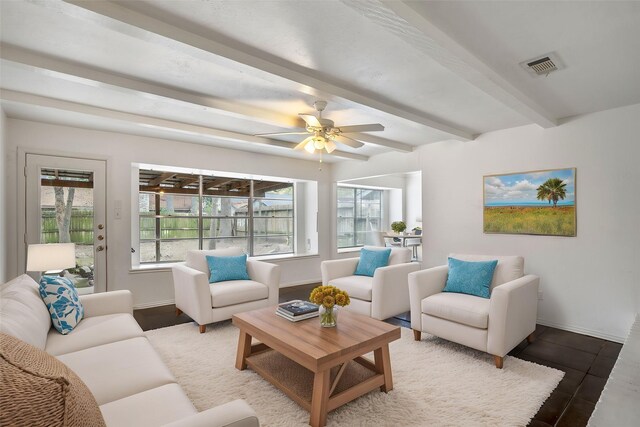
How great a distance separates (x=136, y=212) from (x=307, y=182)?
124 inches

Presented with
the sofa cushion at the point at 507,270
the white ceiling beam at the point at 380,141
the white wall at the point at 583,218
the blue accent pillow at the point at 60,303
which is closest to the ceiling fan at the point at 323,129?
the white ceiling beam at the point at 380,141

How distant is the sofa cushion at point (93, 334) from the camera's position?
2.07m

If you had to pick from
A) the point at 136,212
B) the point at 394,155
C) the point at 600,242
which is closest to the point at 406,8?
the point at 600,242

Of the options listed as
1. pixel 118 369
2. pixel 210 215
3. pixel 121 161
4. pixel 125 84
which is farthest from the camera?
pixel 210 215

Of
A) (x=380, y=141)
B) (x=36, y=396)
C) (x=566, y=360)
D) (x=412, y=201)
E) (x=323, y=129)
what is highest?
(x=380, y=141)

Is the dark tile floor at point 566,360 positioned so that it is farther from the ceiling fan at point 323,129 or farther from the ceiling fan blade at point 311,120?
the ceiling fan blade at point 311,120

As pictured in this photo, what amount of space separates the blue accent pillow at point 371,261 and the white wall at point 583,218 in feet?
3.65

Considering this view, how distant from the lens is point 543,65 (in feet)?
7.98

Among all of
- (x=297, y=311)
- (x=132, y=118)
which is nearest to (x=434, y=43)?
(x=297, y=311)

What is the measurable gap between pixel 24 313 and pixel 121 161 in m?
2.93

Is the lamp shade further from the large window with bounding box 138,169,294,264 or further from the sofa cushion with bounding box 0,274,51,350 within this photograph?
the large window with bounding box 138,169,294,264

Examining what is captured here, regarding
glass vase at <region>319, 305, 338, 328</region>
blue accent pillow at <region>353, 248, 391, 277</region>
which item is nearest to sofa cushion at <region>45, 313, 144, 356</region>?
glass vase at <region>319, 305, 338, 328</region>

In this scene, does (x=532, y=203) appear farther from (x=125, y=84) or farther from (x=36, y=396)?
(x=36, y=396)

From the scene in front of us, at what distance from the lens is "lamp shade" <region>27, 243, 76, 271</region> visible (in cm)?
277
